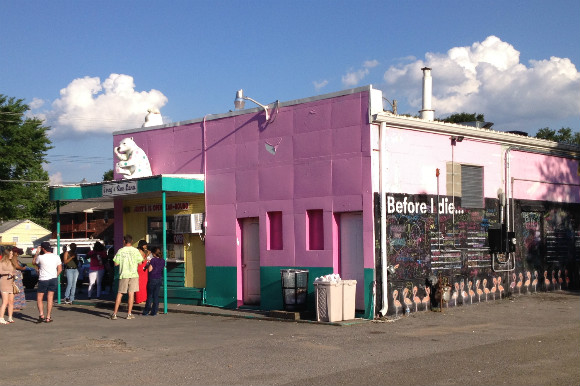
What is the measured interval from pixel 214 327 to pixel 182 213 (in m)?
5.74

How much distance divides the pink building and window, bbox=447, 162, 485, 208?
0.10 ft

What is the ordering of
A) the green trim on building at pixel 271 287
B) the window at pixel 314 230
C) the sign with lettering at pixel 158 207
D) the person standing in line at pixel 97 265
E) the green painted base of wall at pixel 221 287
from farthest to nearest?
the person standing in line at pixel 97 265 < the sign with lettering at pixel 158 207 < the green painted base of wall at pixel 221 287 < the green trim on building at pixel 271 287 < the window at pixel 314 230

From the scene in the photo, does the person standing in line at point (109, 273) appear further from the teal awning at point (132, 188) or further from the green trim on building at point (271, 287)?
the green trim on building at point (271, 287)

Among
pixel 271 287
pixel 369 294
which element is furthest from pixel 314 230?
pixel 369 294

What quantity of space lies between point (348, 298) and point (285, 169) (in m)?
3.67

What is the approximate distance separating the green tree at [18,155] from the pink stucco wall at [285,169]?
109 feet

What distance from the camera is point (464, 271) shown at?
1786cm

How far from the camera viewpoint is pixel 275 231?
17.6 meters

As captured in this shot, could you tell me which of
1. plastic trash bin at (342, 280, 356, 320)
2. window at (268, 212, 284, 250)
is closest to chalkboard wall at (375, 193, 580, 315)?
plastic trash bin at (342, 280, 356, 320)

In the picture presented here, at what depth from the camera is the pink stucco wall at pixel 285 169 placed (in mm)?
15773

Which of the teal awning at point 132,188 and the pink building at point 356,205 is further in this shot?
the teal awning at point 132,188

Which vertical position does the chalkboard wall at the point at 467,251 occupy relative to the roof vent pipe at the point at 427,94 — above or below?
below

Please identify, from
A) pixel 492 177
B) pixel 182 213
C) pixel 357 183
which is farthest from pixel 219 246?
pixel 492 177

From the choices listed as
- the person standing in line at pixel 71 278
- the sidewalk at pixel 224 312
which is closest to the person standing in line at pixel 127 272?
the sidewalk at pixel 224 312
